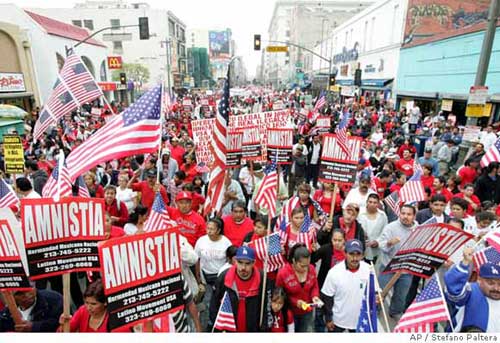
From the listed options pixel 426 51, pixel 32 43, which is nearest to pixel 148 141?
pixel 426 51

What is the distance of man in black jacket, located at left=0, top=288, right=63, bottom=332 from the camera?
127 inches

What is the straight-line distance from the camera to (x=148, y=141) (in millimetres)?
4309

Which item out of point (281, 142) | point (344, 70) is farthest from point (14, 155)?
point (344, 70)

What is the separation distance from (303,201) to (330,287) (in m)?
2.04

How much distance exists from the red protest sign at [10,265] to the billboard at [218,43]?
5856 inches

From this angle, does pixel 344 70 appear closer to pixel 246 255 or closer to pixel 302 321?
pixel 302 321

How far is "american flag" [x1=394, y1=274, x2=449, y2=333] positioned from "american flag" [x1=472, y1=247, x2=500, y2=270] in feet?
2.78

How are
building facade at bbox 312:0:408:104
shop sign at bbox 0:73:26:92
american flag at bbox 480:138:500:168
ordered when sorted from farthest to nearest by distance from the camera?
1. building facade at bbox 312:0:408:104
2. shop sign at bbox 0:73:26:92
3. american flag at bbox 480:138:500:168

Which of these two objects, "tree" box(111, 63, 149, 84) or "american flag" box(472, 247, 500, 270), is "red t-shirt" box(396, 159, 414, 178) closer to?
"american flag" box(472, 247, 500, 270)

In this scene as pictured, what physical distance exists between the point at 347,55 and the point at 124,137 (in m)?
43.1

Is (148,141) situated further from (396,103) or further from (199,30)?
(199,30)

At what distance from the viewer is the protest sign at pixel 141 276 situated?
264cm

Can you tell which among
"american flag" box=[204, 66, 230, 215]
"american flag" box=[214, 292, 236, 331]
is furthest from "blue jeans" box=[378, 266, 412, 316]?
"american flag" box=[214, 292, 236, 331]

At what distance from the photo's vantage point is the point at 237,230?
16.5 ft
